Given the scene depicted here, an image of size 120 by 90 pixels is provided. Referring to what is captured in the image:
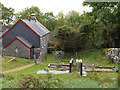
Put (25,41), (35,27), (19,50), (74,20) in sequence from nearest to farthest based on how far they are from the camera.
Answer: (19,50), (25,41), (35,27), (74,20)

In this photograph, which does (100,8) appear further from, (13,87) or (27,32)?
(13,87)

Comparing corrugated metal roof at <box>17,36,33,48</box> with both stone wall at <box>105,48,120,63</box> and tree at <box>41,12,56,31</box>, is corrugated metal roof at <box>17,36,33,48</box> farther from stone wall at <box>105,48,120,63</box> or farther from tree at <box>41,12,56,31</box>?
tree at <box>41,12,56,31</box>

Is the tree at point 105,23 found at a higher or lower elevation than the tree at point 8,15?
lower

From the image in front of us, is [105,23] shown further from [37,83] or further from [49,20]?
[49,20]

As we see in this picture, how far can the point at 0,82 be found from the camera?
7402 mm

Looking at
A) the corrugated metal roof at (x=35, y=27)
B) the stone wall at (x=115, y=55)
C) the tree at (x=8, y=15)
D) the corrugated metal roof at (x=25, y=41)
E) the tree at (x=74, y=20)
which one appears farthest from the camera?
the tree at (x=8, y=15)

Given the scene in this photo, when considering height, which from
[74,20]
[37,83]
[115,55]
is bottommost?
[37,83]

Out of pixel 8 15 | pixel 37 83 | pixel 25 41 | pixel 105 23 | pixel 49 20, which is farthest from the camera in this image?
pixel 49 20

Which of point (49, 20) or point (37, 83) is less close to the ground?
point (49, 20)

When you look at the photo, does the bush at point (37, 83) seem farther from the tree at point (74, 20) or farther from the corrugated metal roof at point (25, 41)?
the tree at point (74, 20)

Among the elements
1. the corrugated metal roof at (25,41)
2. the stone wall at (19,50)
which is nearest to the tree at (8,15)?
the corrugated metal roof at (25,41)

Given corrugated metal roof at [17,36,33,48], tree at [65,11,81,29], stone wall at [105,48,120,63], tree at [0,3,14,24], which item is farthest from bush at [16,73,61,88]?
tree at [0,3,14,24]

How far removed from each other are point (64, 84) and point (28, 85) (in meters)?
1.62

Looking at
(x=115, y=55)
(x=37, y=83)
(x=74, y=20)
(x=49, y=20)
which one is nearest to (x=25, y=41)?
(x=74, y=20)
